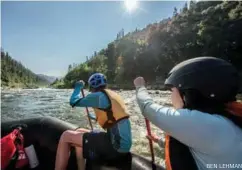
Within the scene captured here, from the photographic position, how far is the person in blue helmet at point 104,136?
12.7 feet

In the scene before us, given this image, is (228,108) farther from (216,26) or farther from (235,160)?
(216,26)

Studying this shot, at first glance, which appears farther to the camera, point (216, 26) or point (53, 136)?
point (216, 26)

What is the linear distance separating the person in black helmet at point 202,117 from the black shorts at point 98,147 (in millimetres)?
1940

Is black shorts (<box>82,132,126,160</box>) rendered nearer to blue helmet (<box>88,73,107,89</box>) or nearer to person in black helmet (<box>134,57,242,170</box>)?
blue helmet (<box>88,73,107,89</box>)

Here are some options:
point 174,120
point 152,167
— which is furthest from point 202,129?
point 152,167

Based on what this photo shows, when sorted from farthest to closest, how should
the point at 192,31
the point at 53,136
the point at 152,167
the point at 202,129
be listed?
1. the point at 192,31
2. the point at 53,136
3. the point at 152,167
4. the point at 202,129

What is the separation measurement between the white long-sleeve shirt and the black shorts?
216 centimetres

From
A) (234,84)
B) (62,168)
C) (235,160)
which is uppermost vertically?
(234,84)

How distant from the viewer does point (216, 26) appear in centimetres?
4384

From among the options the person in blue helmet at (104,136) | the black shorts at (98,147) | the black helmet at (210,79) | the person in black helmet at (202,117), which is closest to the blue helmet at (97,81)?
the person in blue helmet at (104,136)

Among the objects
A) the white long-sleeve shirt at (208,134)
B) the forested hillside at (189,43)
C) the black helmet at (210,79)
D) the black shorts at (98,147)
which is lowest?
the black shorts at (98,147)

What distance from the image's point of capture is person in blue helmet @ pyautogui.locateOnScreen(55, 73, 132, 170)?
12.7ft

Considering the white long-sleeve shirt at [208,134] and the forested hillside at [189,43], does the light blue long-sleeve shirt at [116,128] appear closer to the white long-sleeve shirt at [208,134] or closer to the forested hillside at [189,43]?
the white long-sleeve shirt at [208,134]

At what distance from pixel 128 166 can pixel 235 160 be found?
2.35m
